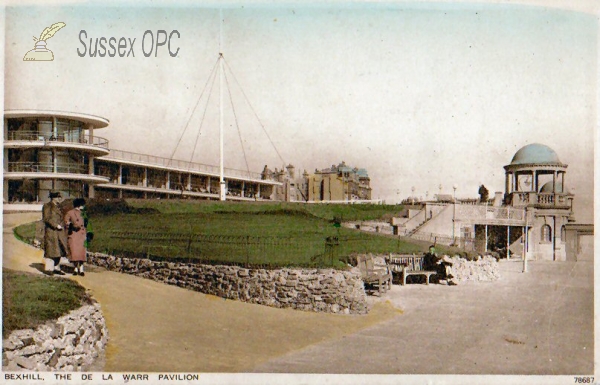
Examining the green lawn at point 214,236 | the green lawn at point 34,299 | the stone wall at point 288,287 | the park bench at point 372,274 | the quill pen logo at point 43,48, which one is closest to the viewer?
the green lawn at point 34,299

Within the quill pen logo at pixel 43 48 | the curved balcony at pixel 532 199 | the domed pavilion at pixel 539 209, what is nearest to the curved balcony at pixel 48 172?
the quill pen logo at pixel 43 48

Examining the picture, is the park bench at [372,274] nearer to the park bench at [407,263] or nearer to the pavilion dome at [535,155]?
the park bench at [407,263]

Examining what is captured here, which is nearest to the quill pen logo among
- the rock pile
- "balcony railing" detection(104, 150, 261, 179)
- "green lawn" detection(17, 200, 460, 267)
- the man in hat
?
the man in hat

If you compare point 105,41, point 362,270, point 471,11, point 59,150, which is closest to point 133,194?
point 59,150

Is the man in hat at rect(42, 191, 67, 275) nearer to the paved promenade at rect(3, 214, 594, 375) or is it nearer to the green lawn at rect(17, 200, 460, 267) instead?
the paved promenade at rect(3, 214, 594, 375)

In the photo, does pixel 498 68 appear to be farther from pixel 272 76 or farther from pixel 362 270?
pixel 362 270

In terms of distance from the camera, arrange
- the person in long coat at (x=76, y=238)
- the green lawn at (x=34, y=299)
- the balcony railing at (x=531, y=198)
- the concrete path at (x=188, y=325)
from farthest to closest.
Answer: the balcony railing at (x=531, y=198)
the person in long coat at (x=76, y=238)
the concrete path at (x=188, y=325)
the green lawn at (x=34, y=299)
